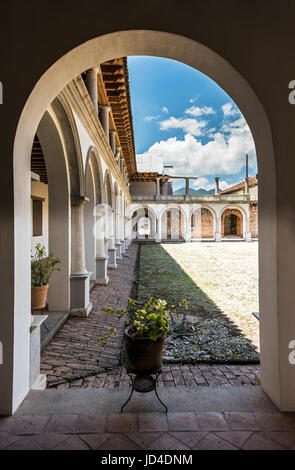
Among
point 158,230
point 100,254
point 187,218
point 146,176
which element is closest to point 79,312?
point 100,254

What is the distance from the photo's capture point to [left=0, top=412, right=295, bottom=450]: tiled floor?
5.58 ft

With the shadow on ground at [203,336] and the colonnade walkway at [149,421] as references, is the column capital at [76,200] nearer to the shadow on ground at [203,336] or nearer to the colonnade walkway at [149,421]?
the shadow on ground at [203,336]

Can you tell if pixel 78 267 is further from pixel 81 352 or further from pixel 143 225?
pixel 143 225

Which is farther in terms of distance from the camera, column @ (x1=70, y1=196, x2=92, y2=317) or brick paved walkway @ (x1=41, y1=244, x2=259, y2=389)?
column @ (x1=70, y1=196, x2=92, y2=317)

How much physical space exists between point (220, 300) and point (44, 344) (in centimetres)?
426

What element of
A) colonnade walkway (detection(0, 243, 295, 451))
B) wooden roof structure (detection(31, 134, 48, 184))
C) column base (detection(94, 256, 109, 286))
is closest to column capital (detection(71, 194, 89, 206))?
wooden roof structure (detection(31, 134, 48, 184))

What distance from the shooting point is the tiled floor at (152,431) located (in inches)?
66.9

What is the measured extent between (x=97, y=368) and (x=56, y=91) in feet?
10.7

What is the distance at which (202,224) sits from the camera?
100ft

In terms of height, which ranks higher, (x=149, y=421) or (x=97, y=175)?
(x=97, y=175)

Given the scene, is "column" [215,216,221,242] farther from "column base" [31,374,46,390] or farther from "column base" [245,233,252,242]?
"column base" [31,374,46,390]

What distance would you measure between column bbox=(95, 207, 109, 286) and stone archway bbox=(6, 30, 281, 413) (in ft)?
18.0
